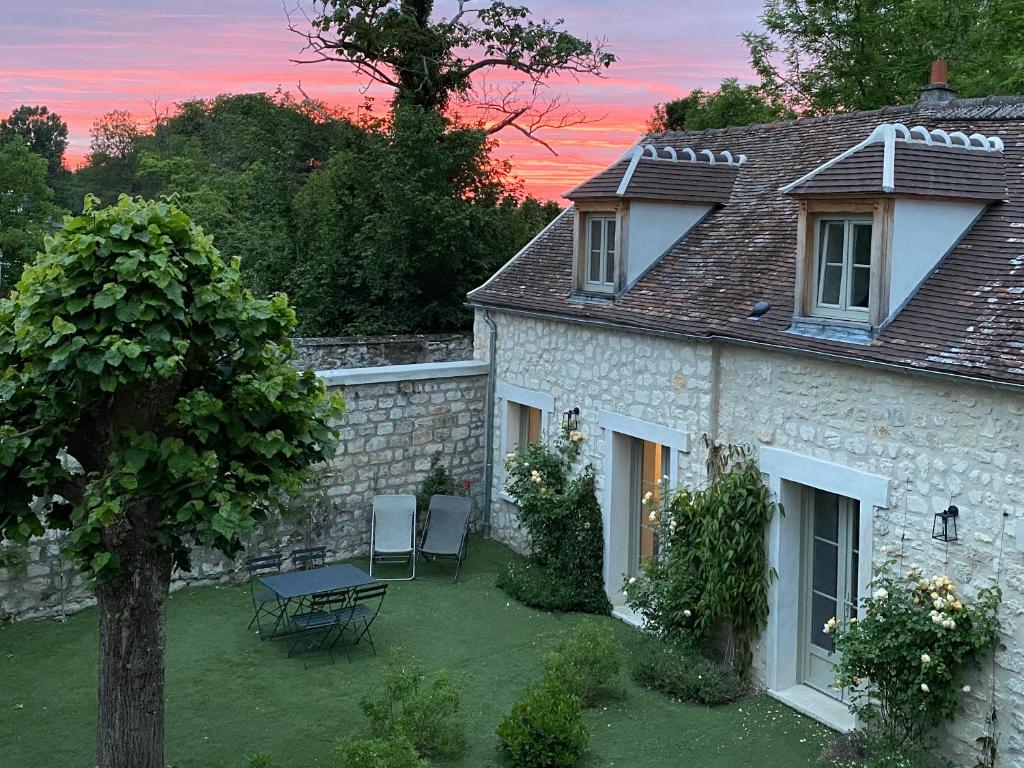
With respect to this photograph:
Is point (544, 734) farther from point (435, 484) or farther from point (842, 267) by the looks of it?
point (435, 484)

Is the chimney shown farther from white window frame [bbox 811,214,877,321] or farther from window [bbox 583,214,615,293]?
window [bbox 583,214,615,293]

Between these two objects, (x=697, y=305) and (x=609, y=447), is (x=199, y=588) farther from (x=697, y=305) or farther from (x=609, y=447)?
(x=697, y=305)

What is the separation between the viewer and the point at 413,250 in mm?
19781

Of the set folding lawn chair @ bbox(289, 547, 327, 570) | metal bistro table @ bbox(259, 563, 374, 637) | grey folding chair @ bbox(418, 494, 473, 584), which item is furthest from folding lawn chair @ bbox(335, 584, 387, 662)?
grey folding chair @ bbox(418, 494, 473, 584)

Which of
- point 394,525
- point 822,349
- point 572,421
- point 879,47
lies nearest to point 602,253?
point 572,421

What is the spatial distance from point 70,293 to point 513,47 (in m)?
19.7

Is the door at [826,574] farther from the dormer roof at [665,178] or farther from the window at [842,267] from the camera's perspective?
the dormer roof at [665,178]

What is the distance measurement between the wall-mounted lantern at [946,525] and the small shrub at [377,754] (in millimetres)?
4293

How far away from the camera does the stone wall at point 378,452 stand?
13164 millimetres

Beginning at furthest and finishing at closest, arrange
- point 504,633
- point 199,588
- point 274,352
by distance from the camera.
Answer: point 199,588 < point 504,633 < point 274,352

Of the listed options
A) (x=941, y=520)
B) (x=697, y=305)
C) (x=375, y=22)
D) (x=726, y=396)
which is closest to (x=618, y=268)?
(x=697, y=305)

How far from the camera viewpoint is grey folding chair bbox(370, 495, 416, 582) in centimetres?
1356

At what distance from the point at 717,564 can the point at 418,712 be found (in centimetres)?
322

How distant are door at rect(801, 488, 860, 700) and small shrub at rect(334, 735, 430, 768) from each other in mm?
4144
